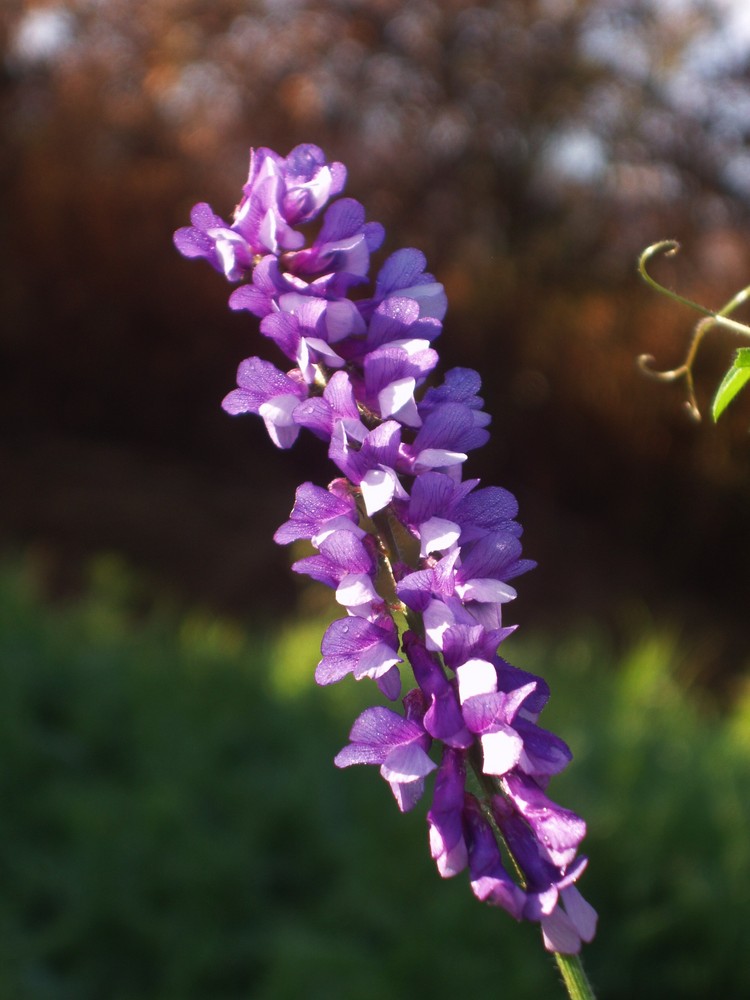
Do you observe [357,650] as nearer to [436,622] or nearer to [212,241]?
[436,622]

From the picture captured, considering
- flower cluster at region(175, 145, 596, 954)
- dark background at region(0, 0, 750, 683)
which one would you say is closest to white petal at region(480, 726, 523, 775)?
flower cluster at region(175, 145, 596, 954)

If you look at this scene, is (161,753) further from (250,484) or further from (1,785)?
(250,484)

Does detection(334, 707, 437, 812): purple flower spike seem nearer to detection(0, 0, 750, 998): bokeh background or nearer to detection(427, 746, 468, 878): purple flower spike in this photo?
detection(427, 746, 468, 878): purple flower spike

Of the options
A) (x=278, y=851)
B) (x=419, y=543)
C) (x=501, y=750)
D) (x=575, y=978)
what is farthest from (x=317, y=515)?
(x=278, y=851)

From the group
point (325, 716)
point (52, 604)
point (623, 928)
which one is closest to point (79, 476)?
point (52, 604)

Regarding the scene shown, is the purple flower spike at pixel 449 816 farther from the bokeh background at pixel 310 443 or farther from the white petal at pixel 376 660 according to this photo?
the bokeh background at pixel 310 443

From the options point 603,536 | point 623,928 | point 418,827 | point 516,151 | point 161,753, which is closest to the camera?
point 623,928
